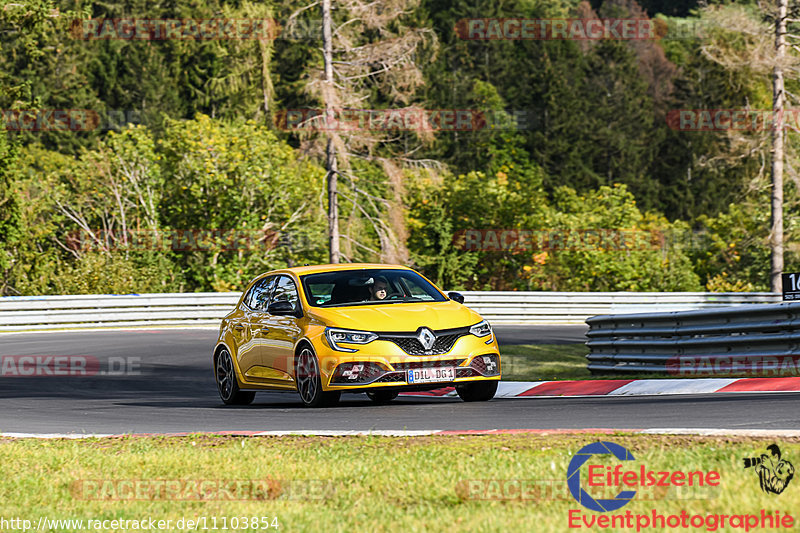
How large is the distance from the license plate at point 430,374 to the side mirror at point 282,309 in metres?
1.63

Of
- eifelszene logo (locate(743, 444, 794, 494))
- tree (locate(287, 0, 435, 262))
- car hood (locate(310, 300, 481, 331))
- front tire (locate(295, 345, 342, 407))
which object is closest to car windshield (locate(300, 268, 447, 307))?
car hood (locate(310, 300, 481, 331))

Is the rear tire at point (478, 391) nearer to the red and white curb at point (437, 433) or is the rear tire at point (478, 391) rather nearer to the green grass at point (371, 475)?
the red and white curb at point (437, 433)

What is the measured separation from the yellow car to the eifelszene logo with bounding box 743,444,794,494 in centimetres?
502

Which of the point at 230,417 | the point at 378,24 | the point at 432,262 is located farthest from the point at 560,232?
the point at 230,417

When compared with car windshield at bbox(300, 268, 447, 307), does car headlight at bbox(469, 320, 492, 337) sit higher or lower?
lower

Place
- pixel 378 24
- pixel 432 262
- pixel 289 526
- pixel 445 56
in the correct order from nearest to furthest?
pixel 289 526 < pixel 378 24 < pixel 432 262 < pixel 445 56

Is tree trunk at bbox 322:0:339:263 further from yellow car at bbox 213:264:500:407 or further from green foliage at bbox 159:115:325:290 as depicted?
yellow car at bbox 213:264:500:407

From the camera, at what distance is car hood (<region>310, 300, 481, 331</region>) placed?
455 inches

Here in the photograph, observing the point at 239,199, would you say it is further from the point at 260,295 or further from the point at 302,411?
the point at 302,411

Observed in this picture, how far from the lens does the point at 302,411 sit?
38.4 feet

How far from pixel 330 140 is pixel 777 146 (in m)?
14.3

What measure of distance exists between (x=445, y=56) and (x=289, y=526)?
7891 cm

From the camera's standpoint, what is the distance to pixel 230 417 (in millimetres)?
11445

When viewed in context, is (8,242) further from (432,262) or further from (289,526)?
(289,526)
